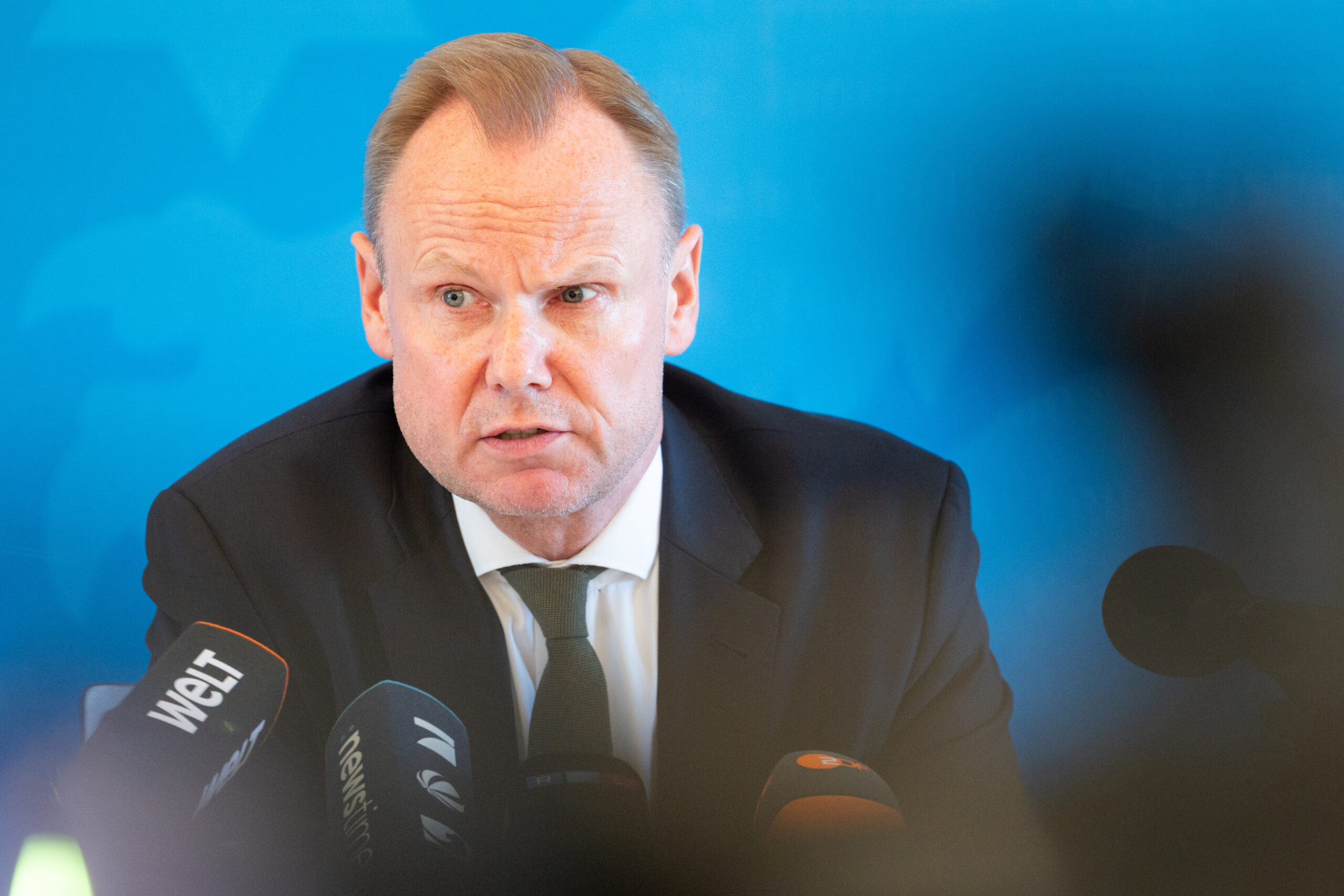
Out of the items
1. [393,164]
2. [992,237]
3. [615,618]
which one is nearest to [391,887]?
[615,618]

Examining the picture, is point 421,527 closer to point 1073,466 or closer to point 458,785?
point 458,785

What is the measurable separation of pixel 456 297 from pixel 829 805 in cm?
59

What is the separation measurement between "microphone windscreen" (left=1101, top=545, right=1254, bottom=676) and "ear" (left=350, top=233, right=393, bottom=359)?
0.91 metres

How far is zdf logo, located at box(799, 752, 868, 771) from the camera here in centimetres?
85

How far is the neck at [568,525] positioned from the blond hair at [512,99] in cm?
30

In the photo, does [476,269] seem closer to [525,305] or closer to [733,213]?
[525,305]

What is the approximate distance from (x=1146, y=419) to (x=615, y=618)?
0.72m

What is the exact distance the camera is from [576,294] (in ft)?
3.31

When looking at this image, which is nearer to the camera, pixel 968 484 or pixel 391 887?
pixel 391 887

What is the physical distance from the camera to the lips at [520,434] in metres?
1.03

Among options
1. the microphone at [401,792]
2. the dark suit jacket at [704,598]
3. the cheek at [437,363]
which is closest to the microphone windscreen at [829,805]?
the microphone at [401,792]

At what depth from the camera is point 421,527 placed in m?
1.21

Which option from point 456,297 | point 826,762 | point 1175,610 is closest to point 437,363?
point 456,297

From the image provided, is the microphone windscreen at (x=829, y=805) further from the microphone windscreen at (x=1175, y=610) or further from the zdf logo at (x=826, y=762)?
the microphone windscreen at (x=1175, y=610)
